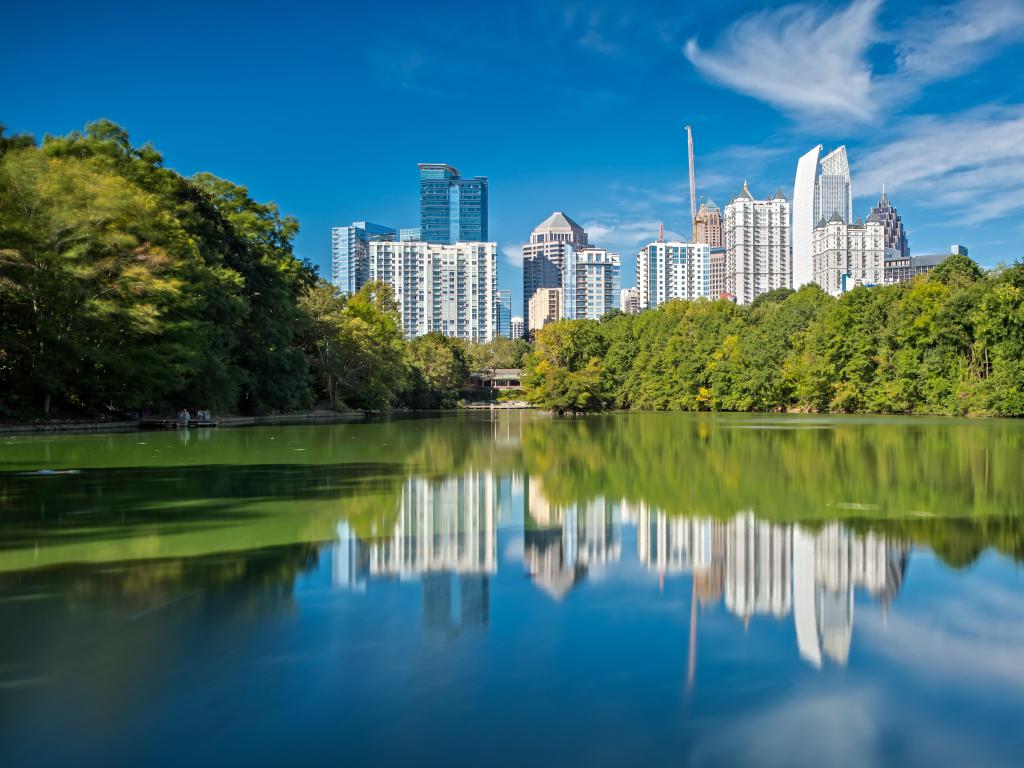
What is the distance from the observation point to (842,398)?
141ft

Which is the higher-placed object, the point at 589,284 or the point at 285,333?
the point at 589,284

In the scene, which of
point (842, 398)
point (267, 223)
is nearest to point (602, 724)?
point (267, 223)

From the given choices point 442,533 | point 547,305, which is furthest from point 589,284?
point 442,533

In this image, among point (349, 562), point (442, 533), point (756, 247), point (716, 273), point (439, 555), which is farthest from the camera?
point (716, 273)

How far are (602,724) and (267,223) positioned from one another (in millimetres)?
38729

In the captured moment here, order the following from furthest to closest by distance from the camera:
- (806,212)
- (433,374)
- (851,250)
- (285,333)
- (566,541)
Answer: (806,212) < (851,250) < (433,374) < (285,333) < (566,541)

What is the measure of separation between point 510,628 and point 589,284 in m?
169

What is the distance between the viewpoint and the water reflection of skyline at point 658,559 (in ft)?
14.8

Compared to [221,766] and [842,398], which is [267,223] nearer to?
[842,398]

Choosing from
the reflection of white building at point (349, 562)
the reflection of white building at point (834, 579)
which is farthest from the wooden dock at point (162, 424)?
Answer: the reflection of white building at point (834, 579)

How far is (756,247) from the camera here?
565 feet

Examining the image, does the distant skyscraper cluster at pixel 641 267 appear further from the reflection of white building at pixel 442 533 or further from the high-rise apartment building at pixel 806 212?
the reflection of white building at pixel 442 533

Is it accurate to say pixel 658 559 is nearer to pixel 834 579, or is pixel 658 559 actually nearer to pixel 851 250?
pixel 834 579

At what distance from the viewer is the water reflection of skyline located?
177 inches
